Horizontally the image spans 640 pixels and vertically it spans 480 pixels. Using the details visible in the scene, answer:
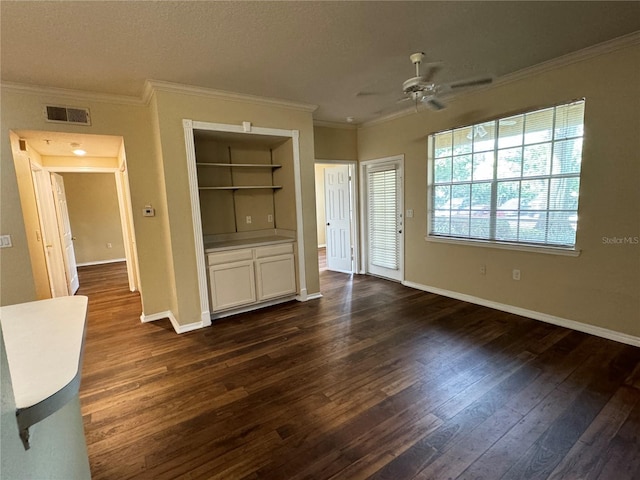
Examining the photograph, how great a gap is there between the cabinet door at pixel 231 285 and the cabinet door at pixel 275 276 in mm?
112

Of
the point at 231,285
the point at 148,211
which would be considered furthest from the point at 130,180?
the point at 231,285

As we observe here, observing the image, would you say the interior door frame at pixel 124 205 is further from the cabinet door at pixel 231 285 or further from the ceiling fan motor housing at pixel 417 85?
the ceiling fan motor housing at pixel 417 85

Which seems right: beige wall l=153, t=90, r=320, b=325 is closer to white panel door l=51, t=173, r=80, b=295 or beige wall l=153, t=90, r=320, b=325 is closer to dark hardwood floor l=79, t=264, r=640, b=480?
dark hardwood floor l=79, t=264, r=640, b=480

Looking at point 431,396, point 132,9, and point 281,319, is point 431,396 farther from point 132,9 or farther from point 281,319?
point 132,9

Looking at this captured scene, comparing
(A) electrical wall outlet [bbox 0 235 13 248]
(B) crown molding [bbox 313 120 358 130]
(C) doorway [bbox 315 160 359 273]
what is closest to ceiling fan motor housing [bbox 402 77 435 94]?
(B) crown molding [bbox 313 120 358 130]

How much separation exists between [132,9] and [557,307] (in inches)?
181

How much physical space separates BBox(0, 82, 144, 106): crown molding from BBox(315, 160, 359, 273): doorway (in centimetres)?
296

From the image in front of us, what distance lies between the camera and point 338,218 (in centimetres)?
598

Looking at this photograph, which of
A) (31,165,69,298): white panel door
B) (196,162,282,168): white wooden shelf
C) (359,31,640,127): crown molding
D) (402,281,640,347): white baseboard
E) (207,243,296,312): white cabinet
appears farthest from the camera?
(31,165,69,298): white panel door

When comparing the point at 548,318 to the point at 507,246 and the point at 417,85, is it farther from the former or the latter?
the point at 417,85

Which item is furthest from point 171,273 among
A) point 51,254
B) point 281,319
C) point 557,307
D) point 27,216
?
point 557,307

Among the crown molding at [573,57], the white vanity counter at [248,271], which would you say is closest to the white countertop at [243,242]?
the white vanity counter at [248,271]

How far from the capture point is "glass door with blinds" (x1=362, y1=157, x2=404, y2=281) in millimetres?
5047

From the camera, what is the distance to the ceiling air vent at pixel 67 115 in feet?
10.6
